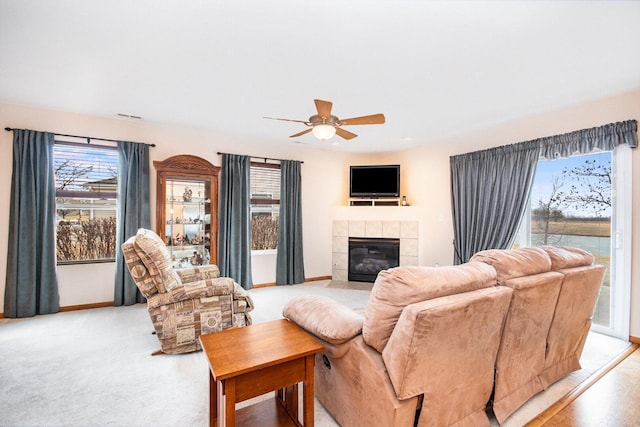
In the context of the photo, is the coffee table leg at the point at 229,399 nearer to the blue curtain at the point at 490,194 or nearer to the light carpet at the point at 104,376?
the light carpet at the point at 104,376

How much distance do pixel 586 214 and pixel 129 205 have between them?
5.64 m

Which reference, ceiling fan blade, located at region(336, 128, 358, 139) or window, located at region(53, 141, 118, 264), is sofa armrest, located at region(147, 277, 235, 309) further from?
window, located at region(53, 141, 118, 264)

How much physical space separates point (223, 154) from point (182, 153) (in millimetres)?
584

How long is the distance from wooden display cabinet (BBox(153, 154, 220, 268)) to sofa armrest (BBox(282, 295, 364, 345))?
2.97m

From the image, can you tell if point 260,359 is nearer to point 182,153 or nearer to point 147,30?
point 147,30

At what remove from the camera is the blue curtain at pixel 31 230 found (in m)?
3.42

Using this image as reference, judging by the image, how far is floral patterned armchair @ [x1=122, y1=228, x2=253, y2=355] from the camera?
8.54 feet

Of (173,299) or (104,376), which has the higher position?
(173,299)

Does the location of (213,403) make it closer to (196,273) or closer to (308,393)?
(308,393)

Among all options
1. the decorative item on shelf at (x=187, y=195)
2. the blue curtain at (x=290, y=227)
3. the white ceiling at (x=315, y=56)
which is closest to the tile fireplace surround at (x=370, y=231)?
the blue curtain at (x=290, y=227)

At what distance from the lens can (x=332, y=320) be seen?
65.2 inches

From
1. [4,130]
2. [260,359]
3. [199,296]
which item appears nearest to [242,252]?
[199,296]

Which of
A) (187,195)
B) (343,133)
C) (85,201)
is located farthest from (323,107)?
(85,201)

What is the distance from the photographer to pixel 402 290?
4.59 feet
